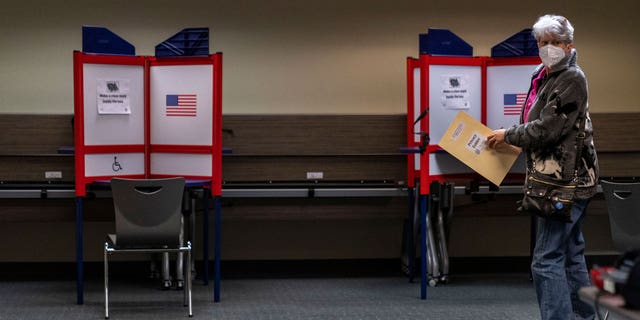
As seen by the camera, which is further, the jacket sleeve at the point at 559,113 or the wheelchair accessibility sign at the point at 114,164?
the wheelchair accessibility sign at the point at 114,164

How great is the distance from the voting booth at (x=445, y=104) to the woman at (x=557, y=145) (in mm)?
1767

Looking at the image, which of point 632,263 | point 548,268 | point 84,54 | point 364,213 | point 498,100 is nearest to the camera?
point 632,263

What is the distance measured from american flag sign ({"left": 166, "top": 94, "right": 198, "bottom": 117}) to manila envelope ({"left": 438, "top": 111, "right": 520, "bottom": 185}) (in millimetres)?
1729

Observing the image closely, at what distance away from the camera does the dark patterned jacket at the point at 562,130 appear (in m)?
3.68

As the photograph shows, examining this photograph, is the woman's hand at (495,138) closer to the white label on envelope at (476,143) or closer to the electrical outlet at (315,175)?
the white label on envelope at (476,143)

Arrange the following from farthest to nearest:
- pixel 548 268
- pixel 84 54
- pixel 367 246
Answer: pixel 367 246
pixel 84 54
pixel 548 268

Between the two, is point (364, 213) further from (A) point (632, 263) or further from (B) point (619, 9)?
(A) point (632, 263)

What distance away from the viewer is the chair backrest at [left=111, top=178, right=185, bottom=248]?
197 inches

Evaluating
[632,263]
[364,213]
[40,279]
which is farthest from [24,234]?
[632,263]

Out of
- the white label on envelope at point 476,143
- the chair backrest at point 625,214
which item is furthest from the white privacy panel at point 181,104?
the chair backrest at point 625,214

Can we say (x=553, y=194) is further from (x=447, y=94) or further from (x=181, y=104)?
(x=181, y=104)

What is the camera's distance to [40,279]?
6492 mm

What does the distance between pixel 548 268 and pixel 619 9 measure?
4.25m

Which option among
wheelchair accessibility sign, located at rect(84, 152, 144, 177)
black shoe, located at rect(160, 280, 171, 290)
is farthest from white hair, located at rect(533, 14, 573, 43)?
black shoe, located at rect(160, 280, 171, 290)
